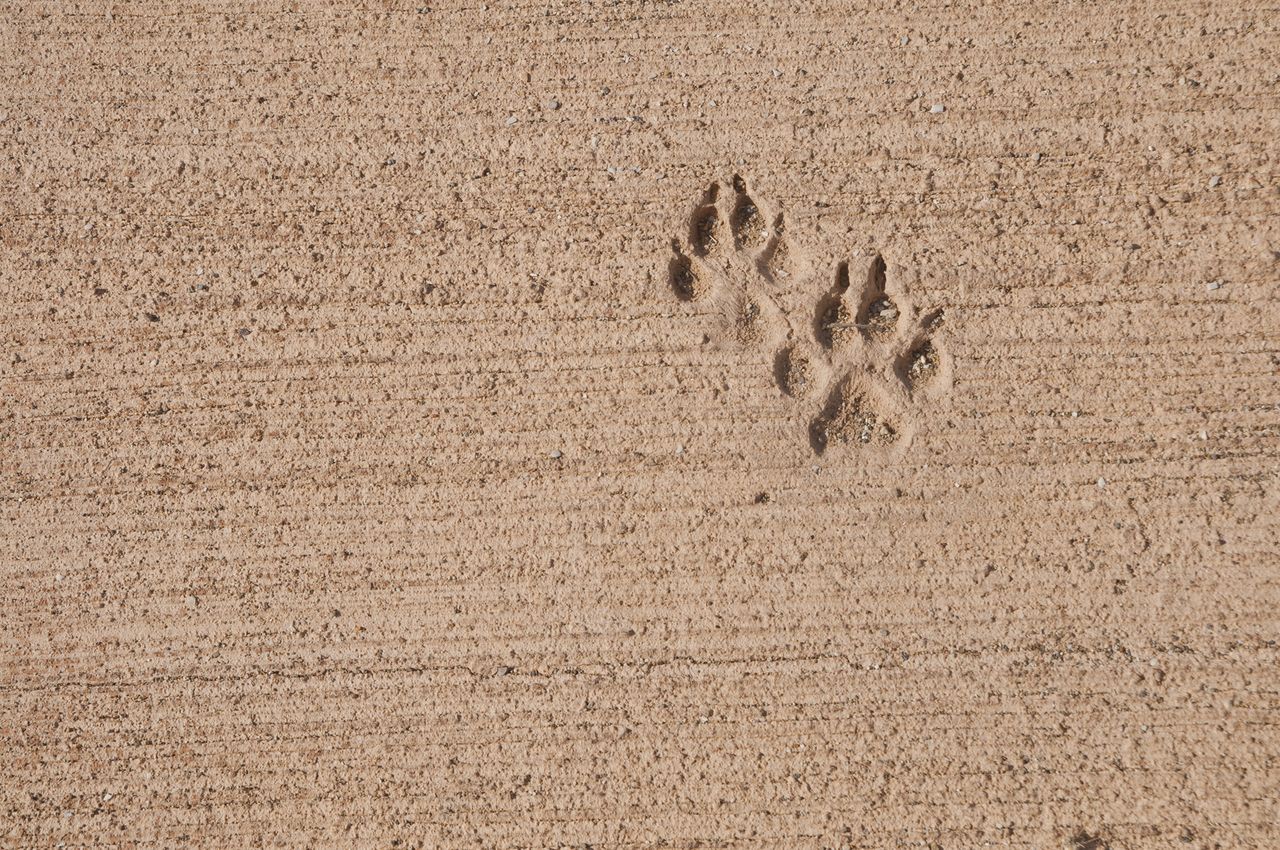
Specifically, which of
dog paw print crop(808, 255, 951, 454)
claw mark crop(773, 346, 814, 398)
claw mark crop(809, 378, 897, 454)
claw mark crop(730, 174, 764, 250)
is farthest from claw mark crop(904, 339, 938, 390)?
claw mark crop(730, 174, 764, 250)

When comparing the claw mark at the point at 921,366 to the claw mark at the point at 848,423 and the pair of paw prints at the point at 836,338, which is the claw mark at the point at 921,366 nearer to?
the pair of paw prints at the point at 836,338

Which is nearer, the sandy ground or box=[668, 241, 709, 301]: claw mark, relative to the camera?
the sandy ground

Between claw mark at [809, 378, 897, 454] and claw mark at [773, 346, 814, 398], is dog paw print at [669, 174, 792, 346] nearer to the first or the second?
claw mark at [773, 346, 814, 398]

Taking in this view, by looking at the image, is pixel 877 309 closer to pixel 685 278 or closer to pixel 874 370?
pixel 874 370

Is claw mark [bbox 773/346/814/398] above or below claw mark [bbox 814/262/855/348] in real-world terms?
below

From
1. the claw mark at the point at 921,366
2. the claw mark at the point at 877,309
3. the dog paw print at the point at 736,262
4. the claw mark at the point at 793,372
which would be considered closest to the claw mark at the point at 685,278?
the dog paw print at the point at 736,262

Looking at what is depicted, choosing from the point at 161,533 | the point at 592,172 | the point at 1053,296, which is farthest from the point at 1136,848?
the point at 161,533

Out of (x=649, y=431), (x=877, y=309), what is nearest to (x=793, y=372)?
(x=877, y=309)
